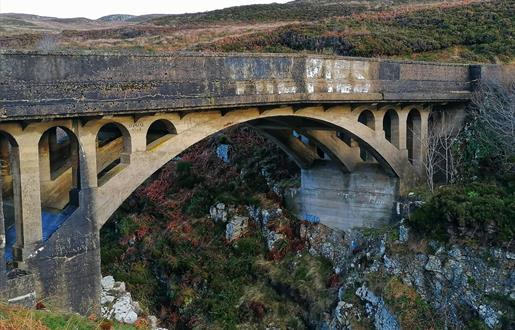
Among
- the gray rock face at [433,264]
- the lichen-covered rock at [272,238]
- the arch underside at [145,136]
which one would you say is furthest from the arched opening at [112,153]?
the gray rock face at [433,264]

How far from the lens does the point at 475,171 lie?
19.4m

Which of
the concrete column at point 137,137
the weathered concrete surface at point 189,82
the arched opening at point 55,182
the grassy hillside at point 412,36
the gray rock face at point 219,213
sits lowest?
the gray rock face at point 219,213

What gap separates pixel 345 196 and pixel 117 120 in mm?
10132

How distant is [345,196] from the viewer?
20.1m

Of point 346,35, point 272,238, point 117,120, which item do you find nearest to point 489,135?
point 272,238

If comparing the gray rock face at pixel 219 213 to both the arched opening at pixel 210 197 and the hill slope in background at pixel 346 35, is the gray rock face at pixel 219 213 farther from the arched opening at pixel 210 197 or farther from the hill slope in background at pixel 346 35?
the hill slope in background at pixel 346 35

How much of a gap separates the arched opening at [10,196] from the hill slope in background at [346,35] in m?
13.7

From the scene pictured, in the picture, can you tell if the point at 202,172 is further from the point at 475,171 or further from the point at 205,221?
the point at 475,171

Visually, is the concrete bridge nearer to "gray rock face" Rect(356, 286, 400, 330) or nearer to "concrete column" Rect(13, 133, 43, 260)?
"concrete column" Rect(13, 133, 43, 260)

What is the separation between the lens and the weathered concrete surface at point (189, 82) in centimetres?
1025

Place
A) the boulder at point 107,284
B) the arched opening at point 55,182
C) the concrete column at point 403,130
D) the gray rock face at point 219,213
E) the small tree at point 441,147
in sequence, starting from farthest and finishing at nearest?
1. the gray rock face at point 219,213
2. the small tree at point 441,147
3. the concrete column at point 403,130
4. the boulder at point 107,284
5. the arched opening at point 55,182

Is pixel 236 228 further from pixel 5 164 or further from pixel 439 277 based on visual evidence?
pixel 5 164

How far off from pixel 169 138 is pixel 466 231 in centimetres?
807

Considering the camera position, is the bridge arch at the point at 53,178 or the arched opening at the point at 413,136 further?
the arched opening at the point at 413,136
